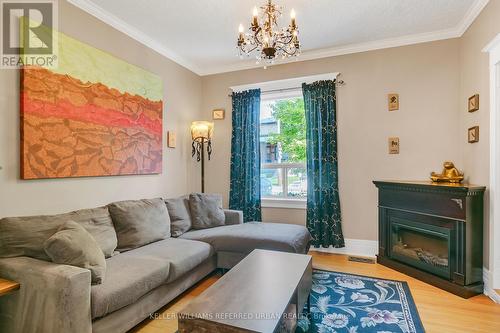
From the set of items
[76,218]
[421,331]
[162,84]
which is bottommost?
[421,331]

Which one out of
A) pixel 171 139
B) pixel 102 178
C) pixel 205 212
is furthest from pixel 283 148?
pixel 102 178

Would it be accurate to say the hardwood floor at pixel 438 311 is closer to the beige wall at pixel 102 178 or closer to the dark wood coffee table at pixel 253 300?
the dark wood coffee table at pixel 253 300

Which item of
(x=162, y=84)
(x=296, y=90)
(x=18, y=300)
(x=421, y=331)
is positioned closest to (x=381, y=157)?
(x=296, y=90)

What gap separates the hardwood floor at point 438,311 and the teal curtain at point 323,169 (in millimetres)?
824

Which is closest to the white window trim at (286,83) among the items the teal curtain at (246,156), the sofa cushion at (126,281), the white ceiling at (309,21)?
the teal curtain at (246,156)

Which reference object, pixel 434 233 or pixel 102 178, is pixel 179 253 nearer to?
pixel 102 178

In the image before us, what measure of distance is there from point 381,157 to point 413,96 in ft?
2.88

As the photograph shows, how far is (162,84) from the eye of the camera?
148 inches

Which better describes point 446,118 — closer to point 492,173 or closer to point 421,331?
point 492,173

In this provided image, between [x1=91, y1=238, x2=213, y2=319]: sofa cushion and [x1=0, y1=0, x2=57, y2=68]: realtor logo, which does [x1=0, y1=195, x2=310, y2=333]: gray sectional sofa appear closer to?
[x1=91, y1=238, x2=213, y2=319]: sofa cushion

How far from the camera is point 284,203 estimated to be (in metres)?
4.16

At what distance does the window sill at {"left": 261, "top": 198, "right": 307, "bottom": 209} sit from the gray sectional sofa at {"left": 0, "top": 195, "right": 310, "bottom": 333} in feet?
2.62

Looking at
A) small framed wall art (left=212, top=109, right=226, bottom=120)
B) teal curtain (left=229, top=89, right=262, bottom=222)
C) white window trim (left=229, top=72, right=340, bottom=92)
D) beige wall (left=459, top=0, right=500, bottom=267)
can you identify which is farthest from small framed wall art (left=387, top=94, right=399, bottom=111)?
small framed wall art (left=212, top=109, right=226, bottom=120)

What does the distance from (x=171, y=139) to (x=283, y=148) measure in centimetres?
173
